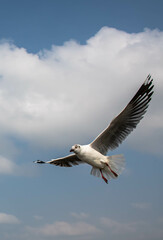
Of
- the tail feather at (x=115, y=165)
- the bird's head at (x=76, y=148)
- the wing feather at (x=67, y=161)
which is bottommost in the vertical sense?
the tail feather at (x=115, y=165)

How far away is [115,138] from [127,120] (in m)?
0.82

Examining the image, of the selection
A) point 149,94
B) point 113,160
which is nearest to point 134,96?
point 149,94

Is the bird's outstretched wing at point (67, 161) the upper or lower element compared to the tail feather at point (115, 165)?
upper

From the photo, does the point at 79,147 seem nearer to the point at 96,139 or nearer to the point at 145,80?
the point at 96,139

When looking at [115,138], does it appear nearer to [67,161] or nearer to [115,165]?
[115,165]

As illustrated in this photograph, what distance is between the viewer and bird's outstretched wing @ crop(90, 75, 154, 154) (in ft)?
38.8

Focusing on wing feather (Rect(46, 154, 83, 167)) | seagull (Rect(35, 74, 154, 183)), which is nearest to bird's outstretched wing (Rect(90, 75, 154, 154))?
seagull (Rect(35, 74, 154, 183))

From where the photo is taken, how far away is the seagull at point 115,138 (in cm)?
1173

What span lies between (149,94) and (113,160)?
8.59ft

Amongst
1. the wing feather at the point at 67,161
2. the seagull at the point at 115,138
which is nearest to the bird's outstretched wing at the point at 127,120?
the seagull at the point at 115,138

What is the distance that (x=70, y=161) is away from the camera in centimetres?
1446

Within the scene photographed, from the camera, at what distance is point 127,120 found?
12.0m

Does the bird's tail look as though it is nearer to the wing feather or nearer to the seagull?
the seagull

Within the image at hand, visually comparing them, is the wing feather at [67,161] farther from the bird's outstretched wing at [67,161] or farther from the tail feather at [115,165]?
the tail feather at [115,165]
